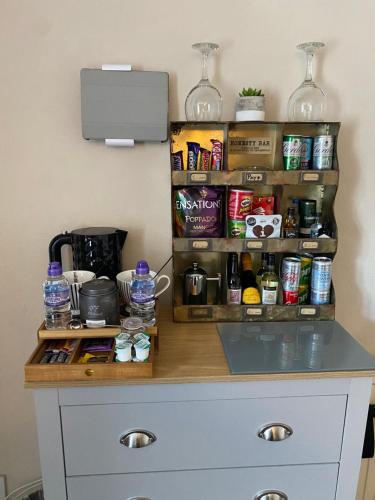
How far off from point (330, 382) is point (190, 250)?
22.4 inches


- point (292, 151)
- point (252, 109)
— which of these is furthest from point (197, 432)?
point (252, 109)

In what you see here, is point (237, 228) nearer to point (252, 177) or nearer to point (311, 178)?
point (252, 177)

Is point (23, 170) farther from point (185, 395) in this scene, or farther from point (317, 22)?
point (317, 22)

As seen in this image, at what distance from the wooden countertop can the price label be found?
298 mm

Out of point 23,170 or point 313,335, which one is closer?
point 313,335

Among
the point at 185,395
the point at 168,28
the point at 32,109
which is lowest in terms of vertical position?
the point at 185,395

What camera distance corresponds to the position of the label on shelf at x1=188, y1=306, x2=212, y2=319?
1379 millimetres

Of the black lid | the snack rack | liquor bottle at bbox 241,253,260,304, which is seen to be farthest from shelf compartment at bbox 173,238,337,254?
the black lid

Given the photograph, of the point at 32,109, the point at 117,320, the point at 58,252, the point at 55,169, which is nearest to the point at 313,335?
the point at 117,320

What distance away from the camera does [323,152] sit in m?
1.33

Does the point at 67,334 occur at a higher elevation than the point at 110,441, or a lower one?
higher

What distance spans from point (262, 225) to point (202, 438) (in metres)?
0.67

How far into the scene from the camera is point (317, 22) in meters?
1.38

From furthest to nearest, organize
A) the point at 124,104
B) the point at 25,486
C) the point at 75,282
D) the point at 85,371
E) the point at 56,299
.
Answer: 1. the point at 25,486
2. the point at 124,104
3. the point at 75,282
4. the point at 56,299
5. the point at 85,371
